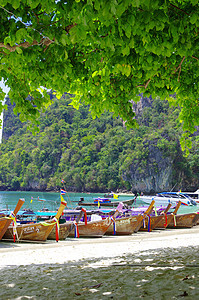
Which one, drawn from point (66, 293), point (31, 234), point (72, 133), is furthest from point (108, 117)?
point (66, 293)

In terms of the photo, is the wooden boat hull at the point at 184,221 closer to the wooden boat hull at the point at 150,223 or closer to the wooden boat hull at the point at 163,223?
the wooden boat hull at the point at 163,223

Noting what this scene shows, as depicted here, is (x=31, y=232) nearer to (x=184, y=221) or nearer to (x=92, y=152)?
(x=184, y=221)

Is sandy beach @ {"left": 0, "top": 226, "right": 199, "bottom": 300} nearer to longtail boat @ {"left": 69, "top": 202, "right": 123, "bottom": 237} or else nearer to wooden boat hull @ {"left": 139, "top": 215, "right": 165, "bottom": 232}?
longtail boat @ {"left": 69, "top": 202, "right": 123, "bottom": 237}

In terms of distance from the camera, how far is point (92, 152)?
103875 millimetres

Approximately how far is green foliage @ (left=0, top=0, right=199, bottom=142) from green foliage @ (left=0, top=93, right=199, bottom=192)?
70.7 metres

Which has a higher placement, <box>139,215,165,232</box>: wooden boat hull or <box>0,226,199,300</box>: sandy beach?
<box>0,226,199,300</box>: sandy beach

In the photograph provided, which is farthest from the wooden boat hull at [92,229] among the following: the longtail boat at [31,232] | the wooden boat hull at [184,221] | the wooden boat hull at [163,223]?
the wooden boat hull at [184,221]

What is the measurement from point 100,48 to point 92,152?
99.0 meters

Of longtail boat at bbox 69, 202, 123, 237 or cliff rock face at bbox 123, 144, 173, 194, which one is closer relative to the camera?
longtail boat at bbox 69, 202, 123, 237

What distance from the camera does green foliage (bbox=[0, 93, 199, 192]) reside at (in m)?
79.8

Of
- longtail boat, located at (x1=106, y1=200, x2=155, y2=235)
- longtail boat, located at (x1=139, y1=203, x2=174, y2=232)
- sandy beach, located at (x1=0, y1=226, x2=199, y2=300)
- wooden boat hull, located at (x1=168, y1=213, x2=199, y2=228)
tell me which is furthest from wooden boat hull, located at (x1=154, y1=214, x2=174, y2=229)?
sandy beach, located at (x1=0, y1=226, x2=199, y2=300)

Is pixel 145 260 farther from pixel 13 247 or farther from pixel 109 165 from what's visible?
pixel 109 165

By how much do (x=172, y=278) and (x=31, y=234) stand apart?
316 inches

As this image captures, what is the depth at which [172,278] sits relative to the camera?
13.8 feet
